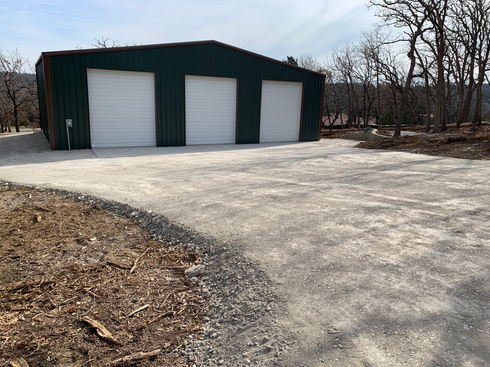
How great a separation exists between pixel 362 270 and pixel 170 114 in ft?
38.8

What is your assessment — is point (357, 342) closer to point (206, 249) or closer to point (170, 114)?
point (206, 249)

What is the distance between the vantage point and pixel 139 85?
42.2 ft

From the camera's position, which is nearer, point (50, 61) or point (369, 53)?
point (50, 61)

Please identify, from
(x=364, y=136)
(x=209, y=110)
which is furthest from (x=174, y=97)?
(x=364, y=136)

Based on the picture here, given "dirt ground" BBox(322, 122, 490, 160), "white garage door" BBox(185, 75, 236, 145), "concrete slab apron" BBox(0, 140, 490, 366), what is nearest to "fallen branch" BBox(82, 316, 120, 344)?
"concrete slab apron" BBox(0, 140, 490, 366)

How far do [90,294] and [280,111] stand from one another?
572 inches

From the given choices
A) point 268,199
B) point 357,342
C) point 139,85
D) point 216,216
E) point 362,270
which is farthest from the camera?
point 139,85

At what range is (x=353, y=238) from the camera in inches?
146

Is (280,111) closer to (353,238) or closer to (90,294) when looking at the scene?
(353,238)

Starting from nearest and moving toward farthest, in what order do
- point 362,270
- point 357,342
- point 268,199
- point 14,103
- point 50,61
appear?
point 357,342, point 362,270, point 268,199, point 50,61, point 14,103

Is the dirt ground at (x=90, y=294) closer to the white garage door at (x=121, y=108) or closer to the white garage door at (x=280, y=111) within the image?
the white garage door at (x=121, y=108)

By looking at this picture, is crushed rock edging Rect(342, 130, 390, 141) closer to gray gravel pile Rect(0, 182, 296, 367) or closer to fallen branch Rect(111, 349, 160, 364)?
gray gravel pile Rect(0, 182, 296, 367)

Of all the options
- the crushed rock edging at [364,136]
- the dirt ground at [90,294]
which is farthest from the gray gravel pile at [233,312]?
the crushed rock edging at [364,136]

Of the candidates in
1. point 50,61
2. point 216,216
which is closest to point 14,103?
point 50,61
